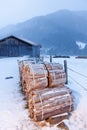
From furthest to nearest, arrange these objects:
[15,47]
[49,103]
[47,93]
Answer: [15,47], [47,93], [49,103]

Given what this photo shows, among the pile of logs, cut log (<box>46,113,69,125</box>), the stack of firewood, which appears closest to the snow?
the stack of firewood

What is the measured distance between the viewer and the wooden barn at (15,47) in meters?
46.4

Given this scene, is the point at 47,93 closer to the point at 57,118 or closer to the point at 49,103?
the point at 49,103

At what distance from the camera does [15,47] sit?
153 feet

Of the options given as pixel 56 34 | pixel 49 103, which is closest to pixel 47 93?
pixel 49 103

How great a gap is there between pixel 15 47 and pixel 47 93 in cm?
3744

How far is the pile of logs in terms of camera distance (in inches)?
381

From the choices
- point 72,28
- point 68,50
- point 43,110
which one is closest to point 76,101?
point 43,110

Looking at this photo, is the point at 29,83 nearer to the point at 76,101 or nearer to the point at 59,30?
the point at 76,101

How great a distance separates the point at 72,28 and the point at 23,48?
135m

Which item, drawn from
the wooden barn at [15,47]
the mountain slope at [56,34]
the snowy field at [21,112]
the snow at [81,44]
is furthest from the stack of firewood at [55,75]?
the snow at [81,44]

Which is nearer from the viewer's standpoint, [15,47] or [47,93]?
[47,93]

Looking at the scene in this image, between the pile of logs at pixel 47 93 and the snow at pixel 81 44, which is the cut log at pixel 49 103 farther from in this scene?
the snow at pixel 81 44

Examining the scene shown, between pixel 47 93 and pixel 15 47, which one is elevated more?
pixel 15 47
